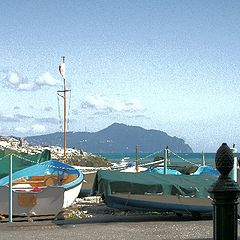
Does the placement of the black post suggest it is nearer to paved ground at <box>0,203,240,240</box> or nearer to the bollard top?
the bollard top

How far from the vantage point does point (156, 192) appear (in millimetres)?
13172

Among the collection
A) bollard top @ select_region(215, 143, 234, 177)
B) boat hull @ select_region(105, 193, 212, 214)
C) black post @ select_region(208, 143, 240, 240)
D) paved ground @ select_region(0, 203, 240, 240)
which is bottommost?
paved ground @ select_region(0, 203, 240, 240)

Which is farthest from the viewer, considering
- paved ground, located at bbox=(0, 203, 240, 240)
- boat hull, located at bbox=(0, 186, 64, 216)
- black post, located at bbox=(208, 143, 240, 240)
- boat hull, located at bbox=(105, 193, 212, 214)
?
boat hull, located at bbox=(0, 186, 64, 216)

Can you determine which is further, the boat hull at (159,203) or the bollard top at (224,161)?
the boat hull at (159,203)

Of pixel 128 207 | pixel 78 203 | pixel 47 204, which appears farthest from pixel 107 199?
pixel 78 203

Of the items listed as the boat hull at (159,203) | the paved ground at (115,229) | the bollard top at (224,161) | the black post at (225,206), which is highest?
the bollard top at (224,161)

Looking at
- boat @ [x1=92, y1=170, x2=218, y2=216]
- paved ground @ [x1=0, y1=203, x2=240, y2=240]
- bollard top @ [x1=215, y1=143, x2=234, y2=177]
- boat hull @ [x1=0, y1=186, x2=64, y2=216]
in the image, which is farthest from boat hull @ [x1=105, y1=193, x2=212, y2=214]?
bollard top @ [x1=215, y1=143, x2=234, y2=177]

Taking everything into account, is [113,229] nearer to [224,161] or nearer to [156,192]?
[156,192]

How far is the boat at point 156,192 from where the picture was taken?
12867 mm

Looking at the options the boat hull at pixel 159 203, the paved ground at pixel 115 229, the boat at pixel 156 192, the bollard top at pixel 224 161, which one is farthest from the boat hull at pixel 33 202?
the bollard top at pixel 224 161

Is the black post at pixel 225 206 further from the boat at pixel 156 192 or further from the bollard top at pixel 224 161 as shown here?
the boat at pixel 156 192

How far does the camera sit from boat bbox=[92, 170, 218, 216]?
12867 mm

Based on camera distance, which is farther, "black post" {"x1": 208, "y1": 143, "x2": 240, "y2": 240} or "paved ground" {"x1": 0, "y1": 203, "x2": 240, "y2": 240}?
"paved ground" {"x1": 0, "y1": 203, "x2": 240, "y2": 240}

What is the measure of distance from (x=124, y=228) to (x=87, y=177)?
12.0 m
